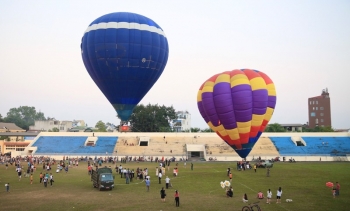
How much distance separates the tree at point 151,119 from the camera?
9406 centimetres

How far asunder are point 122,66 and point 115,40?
100.0 inches

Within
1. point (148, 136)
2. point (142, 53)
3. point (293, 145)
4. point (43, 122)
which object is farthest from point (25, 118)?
point (142, 53)

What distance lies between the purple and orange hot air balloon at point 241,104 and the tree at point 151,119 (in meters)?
61.0

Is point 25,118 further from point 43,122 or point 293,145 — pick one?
point 293,145

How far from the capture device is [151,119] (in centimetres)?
9462

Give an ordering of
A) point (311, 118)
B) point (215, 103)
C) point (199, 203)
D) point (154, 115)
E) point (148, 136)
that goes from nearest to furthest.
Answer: point (199, 203) → point (215, 103) → point (148, 136) → point (154, 115) → point (311, 118)

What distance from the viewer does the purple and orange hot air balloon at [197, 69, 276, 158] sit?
102ft

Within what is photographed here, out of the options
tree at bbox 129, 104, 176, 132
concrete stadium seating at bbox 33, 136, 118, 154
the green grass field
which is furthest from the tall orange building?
the green grass field

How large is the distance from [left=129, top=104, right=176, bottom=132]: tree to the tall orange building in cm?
4667

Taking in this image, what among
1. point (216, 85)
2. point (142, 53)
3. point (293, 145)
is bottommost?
point (293, 145)

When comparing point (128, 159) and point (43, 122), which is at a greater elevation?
point (43, 122)

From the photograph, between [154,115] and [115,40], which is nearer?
[115,40]

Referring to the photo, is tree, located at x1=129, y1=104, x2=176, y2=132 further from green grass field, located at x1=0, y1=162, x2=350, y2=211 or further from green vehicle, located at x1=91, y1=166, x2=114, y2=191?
green vehicle, located at x1=91, y1=166, x2=114, y2=191

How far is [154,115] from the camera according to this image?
96.2 metres
